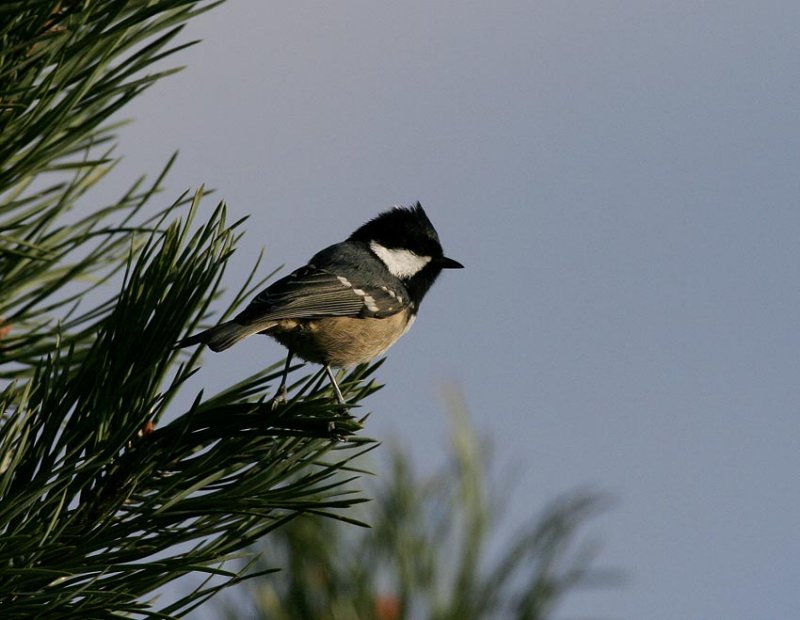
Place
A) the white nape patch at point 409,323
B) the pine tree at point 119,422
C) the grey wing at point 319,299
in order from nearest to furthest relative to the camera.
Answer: the pine tree at point 119,422
the grey wing at point 319,299
the white nape patch at point 409,323

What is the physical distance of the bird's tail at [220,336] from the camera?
1737mm

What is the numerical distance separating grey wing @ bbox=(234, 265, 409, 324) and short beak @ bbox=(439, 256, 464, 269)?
348 millimetres

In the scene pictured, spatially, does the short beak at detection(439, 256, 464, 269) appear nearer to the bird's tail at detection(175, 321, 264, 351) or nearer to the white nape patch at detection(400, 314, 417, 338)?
the white nape patch at detection(400, 314, 417, 338)

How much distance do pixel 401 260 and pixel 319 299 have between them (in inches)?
34.3

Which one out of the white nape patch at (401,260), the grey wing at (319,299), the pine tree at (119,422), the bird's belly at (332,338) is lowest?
the pine tree at (119,422)

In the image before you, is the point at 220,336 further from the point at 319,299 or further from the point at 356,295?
the point at 356,295

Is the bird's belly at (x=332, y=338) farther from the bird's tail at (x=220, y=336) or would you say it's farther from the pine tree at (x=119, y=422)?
the pine tree at (x=119, y=422)

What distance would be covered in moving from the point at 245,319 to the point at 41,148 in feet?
3.67

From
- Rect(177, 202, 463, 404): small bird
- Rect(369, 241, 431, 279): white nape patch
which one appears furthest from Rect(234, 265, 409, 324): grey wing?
Rect(369, 241, 431, 279): white nape patch

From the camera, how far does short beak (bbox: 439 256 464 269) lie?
4.05m

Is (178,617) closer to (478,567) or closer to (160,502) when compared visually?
(160,502)

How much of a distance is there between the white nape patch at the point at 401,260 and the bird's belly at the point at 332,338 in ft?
1.65

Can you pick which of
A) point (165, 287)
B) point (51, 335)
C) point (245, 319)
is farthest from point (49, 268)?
point (245, 319)

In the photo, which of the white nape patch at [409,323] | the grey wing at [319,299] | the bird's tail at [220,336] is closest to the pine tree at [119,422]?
the bird's tail at [220,336]
